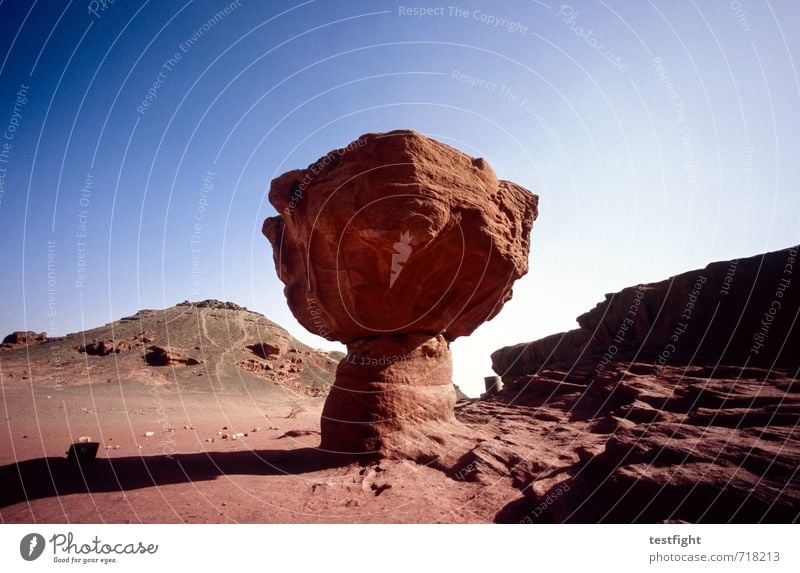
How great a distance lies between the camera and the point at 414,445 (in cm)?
907

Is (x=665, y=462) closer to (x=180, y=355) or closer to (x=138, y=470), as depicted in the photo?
(x=138, y=470)

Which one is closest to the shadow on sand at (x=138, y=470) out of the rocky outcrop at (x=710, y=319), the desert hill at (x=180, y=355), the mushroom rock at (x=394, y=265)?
the mushroom rock at (x=394, y=265)

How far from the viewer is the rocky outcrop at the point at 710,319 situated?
15.8 metres

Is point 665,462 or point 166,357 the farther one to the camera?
point 166,357

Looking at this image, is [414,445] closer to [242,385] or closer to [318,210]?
[318,210]

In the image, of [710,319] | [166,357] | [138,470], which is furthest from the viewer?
[166,357]

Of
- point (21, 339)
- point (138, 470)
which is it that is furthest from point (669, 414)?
point (21, 339)

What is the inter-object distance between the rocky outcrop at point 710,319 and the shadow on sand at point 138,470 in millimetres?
14497

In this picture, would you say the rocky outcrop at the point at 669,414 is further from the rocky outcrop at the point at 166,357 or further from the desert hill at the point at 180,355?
the rocky outcrop at the point at 166,357

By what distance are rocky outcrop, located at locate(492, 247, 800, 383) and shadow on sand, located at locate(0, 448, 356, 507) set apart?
A: 14.5m

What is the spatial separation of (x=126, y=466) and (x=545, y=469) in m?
9.79

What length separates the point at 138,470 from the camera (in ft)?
27.4

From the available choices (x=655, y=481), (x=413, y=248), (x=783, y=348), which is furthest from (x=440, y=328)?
(x=783, y=348)

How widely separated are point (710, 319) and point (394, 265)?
18315mm
